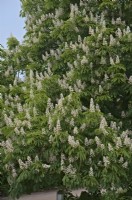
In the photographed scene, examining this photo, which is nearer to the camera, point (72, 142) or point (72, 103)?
point (72, 142)

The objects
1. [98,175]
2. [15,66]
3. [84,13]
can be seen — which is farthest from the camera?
[15,66]

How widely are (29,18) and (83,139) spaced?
5894mm

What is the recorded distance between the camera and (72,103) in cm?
965

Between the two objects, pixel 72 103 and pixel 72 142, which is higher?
pixel 72 103

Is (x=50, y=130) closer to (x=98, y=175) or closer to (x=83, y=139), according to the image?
(x=83, y=139)

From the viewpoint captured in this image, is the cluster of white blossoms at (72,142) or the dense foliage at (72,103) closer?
the cluster of white blossoms at (72,142)

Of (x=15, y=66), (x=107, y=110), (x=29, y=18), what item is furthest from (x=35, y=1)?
(x=107, y=110)

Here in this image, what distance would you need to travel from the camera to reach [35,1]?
567 inches

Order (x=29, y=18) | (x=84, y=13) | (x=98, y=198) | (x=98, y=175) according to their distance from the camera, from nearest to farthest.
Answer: (x=98, y=175), (x=98, y=198), (x=84, y=13), (x=29, y=18)

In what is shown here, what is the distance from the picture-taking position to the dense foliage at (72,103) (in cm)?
920

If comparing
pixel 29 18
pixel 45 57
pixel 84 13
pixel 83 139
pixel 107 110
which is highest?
pixel 29 18

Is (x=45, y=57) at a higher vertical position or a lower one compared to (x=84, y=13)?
lower

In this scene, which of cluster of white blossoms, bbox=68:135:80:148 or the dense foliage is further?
the dense foliage

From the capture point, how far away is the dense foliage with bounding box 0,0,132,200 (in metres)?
9.20
